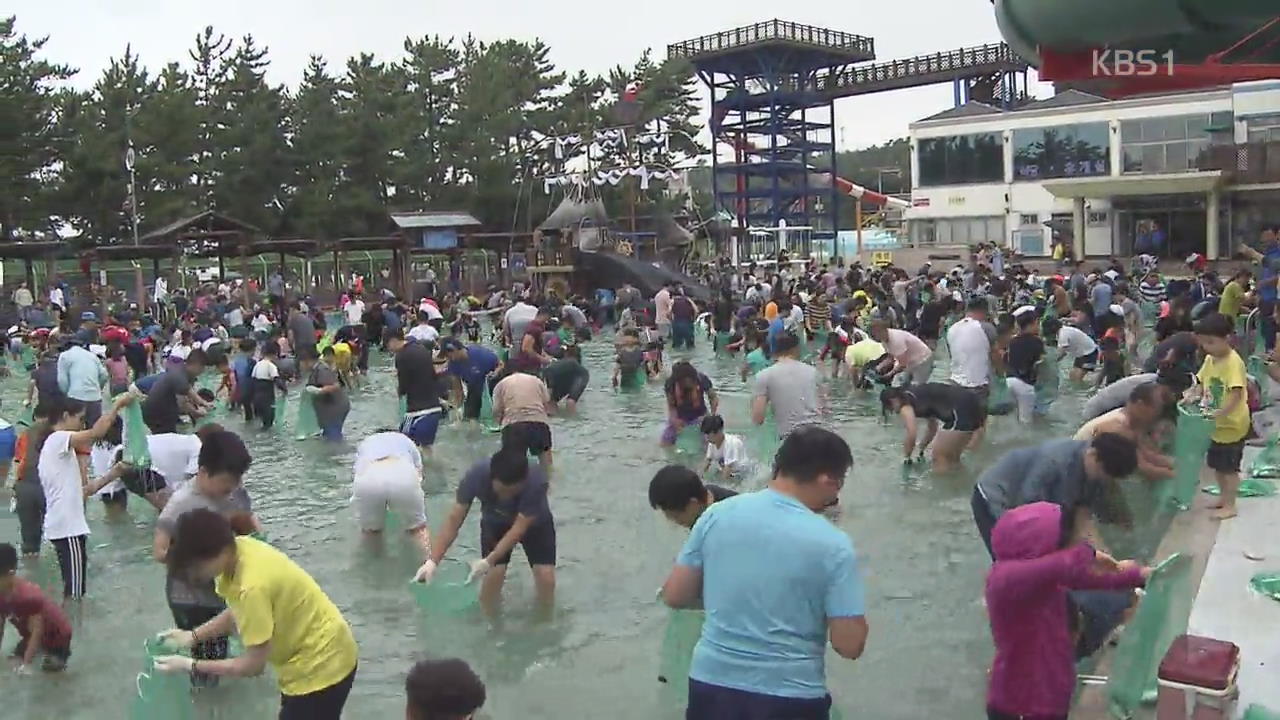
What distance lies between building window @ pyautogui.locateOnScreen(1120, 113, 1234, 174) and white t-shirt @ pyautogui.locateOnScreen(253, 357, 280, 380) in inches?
1290

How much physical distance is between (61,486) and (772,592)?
5.08m

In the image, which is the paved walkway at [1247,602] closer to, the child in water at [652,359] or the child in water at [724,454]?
the child in water at [724,454]

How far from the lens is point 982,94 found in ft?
191

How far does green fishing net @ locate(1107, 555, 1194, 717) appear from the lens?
5.01 meters

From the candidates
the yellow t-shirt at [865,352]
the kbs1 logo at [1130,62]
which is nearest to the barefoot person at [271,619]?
the kbs1 logo at [1130,62]

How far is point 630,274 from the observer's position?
34.1 meters

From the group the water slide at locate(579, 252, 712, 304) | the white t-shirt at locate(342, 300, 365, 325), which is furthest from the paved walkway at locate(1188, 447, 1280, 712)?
the water slide at locate(579, 252, 712, 304)

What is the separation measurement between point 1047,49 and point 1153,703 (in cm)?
307

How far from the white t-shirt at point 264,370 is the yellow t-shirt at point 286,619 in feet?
33.8

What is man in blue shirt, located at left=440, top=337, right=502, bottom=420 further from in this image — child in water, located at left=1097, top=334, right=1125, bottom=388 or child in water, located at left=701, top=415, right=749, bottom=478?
child in water, located at left=1097, top=334, right=1125, bottom=388

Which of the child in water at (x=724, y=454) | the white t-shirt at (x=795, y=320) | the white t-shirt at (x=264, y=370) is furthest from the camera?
the white t-shirt at (x=795, y=320)

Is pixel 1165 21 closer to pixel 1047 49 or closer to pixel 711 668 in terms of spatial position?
pixel 1047 49

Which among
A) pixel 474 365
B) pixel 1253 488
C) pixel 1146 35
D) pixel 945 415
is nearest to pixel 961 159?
pixel 474 365

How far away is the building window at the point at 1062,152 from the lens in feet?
143
